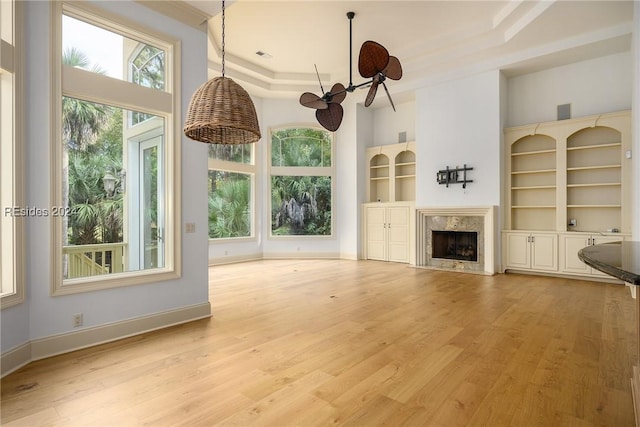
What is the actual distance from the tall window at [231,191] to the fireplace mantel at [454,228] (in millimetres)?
4184

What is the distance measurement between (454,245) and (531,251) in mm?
1485

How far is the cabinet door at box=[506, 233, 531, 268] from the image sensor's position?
649 cm

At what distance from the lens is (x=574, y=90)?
21.0 feet

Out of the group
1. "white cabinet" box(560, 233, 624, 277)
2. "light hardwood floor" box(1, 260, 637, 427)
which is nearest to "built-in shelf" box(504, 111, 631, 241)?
"white cabinet" box(560, 233, 624, 277)

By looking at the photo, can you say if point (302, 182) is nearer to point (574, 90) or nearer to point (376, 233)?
point (376, 233)

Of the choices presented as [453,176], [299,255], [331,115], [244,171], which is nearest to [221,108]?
[331,115]

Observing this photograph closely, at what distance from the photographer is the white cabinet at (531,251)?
6.23 m

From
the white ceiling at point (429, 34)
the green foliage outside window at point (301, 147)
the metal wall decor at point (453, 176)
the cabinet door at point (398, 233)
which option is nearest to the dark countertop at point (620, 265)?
the white ceiling at point (429, 34)

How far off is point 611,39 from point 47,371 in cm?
837

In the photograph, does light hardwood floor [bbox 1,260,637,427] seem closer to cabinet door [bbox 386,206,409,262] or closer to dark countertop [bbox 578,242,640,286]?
dark countertop [bbox 578,242,640,286]

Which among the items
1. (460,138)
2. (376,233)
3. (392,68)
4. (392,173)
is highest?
(392,68)

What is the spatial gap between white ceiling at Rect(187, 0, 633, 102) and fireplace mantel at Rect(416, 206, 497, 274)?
2.78m

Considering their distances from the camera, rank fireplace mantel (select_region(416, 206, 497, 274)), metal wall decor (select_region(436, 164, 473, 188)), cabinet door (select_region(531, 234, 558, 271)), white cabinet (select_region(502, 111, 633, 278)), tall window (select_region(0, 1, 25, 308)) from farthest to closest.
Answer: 1. metal wall decor (select_region(436, 164, 473, 188))
2. fireplace mantel (select_region(416, 206, 497, 274))
3. cabinet door (select_region(531, 234, 558, 271))
4. white cabinet (select_region(502, 111, 633, 278))
5. tall window (select_region(0, 1, 25, 308))
